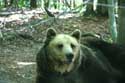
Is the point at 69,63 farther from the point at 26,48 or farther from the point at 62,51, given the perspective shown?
the point at 26,48

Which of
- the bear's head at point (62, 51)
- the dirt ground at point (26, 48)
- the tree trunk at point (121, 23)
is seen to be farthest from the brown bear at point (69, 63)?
the dirt ground at point (26, 48)

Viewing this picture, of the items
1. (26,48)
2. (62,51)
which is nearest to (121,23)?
(62,51)

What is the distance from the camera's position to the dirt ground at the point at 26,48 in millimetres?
7537

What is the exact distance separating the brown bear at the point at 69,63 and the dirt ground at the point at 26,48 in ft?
4.39

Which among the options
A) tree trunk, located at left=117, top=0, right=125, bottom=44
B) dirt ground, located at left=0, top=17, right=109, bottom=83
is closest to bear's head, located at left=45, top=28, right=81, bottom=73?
tree trunk, located at left=117, top=0, right=125, bottom=44

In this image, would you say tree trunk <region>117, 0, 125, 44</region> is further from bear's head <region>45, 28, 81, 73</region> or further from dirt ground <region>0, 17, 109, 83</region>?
dirt ground <region>0, 17, 109, 83</region>

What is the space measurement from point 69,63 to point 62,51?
225 mm

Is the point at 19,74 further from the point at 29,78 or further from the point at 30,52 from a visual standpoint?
the point at 30,52

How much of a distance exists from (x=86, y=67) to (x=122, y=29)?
4.28 feet

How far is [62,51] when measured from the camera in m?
5.25

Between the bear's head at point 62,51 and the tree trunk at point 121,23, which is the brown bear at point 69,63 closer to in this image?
the bear's head at point 62,51

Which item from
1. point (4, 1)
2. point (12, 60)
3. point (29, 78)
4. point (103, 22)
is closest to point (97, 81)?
point (29, 78)

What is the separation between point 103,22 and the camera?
40.8ft

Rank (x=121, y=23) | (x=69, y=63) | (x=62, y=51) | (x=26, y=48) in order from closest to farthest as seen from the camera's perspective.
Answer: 1. (x=62, y=51)
2. (x=69, y=63)
3. (x=121, y=23)
4. (x=26, y=48)
